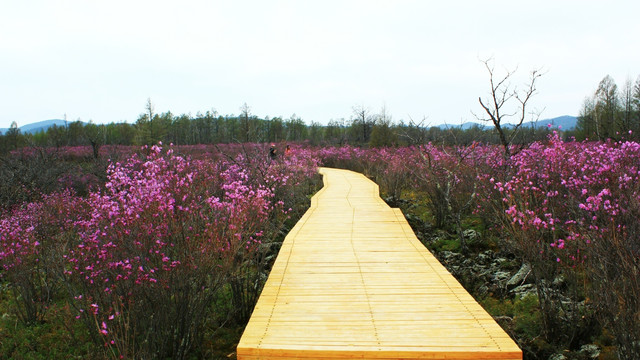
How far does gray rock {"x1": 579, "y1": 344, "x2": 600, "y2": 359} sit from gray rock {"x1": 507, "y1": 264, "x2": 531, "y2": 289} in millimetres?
1716

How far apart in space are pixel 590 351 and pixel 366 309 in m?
2.33

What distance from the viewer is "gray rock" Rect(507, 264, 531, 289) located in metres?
5.87

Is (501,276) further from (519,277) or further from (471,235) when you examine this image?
(471,235)

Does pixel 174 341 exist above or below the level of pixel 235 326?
above

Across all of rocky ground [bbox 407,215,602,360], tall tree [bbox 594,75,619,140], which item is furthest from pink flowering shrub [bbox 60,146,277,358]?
tall tree [bbox 594,75,619,140]

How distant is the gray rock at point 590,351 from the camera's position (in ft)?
12.8

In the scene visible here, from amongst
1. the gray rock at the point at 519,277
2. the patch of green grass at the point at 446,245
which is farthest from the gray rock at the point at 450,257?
the gray rock at the point at 519,277

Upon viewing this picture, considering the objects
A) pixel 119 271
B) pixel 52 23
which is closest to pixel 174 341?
pixel 119 271

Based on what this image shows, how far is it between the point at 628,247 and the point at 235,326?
14.2ft

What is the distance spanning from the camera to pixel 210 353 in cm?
442

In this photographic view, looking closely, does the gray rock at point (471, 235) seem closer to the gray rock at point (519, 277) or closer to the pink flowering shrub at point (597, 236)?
the pink flowering shrub at point (597, 236)

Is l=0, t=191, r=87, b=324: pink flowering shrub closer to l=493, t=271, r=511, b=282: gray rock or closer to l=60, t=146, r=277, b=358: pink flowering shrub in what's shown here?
l=60, t=146, r=277, b=358: pink flowering shrub

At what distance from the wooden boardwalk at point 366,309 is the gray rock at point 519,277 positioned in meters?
1.36

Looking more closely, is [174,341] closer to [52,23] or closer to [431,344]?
[431,344]
